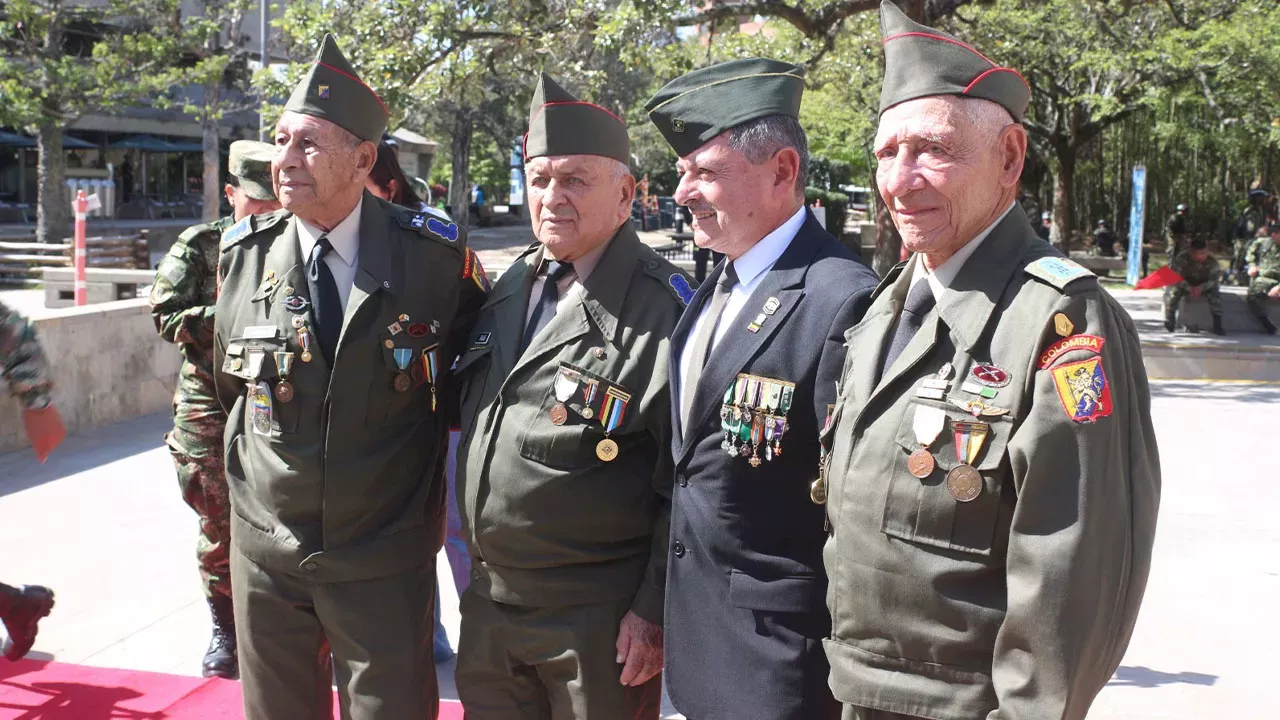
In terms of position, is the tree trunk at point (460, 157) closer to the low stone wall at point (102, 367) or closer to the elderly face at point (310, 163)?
the low stone wall at point (102, 367)

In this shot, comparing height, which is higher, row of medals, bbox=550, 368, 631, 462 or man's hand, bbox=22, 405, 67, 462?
row of medals, bbox=550, 368, 631, 462

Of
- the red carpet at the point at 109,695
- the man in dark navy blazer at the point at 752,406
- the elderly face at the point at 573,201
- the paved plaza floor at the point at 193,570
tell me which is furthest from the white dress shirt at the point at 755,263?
the paved plaza floor at the point at 193,570

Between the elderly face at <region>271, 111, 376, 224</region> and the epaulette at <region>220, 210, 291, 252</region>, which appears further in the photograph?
the epaulette at <region>220, 210, 291, 252</region>

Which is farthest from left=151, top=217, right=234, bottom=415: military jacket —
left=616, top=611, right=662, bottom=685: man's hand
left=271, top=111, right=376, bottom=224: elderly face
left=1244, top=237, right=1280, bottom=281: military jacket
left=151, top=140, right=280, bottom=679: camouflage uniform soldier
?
left=1244, top=237, right=1280, bottom=281: military jacket

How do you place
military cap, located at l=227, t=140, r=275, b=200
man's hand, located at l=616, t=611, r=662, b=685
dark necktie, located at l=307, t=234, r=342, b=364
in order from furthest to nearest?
military cap, located at l=227, t=140, r=275, b=200 → dark necktie, located at l=307, t=234, r=342, b=364 → man's hand, located at l=616, t=611, r=662, b=685

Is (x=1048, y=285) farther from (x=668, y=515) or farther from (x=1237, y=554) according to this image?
(x=1237, y=554)

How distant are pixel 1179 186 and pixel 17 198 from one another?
34970mm

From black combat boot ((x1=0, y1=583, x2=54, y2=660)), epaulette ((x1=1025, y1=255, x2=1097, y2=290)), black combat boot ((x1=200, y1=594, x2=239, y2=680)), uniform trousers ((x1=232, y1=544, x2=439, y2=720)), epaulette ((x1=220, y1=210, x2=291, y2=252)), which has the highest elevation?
epaulette ((x1=220, y1=210, x2=291, y2=252))

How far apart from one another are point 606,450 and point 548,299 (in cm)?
48

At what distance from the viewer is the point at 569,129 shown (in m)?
2.90

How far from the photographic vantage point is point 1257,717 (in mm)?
4172

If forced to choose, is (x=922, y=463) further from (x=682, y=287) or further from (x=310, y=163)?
(x=310, y=163)

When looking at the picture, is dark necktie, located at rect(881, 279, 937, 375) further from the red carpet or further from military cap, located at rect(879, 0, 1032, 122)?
the red carpet

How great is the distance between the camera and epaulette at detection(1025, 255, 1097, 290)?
1.96 m
